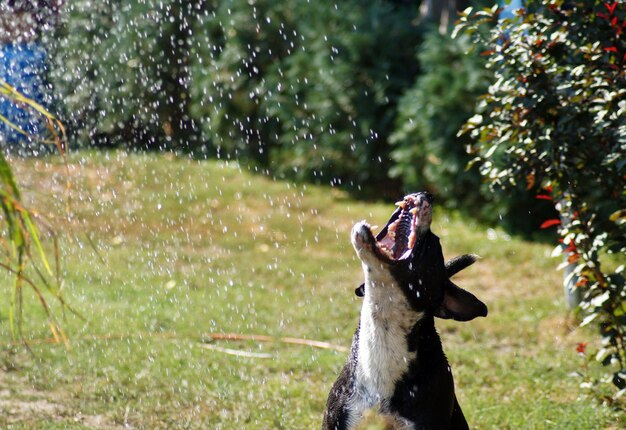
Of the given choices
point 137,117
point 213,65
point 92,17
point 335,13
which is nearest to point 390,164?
point 335,13

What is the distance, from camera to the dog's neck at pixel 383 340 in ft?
12.5

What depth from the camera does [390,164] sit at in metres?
11.9

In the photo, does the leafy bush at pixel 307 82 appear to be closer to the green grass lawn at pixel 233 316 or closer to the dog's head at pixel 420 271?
the green grass lawn at pixel 233 316

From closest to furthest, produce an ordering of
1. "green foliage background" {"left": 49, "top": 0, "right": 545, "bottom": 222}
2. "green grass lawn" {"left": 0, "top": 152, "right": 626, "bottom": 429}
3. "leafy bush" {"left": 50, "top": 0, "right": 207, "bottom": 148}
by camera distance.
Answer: "green grass lawn" {"left": 0, "top": 152, "right": 626, "bottom": 429} → "green foliage background" {"left": 49, "top": 0, "right": 545, "bottom": 222} → "leafy bush" {"left": 50, "top": 0, "right": 207, "bottom": 148}

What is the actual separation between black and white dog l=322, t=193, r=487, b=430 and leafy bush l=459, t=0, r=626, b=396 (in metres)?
1.34

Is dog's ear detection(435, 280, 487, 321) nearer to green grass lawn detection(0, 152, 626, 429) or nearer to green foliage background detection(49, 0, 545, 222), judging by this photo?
green grass lawn detection(0, 152, 626, 429)

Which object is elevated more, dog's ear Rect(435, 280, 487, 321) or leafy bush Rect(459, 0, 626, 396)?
leafy bush Rect(459, 0, 626, 396)

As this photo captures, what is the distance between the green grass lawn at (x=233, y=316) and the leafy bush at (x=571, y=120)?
86 cm

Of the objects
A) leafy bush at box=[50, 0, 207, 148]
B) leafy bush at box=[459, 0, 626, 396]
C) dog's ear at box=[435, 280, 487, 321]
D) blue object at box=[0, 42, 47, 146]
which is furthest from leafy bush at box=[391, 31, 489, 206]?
dog's ear at box=[435, 280, 487, 321]

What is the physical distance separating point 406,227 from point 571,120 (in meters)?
1.49

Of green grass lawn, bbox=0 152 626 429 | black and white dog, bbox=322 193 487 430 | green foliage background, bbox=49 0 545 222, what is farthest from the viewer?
green foliage background, bbox=49 0 545 222

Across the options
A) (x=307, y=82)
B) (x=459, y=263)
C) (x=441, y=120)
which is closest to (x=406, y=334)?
(x=459, y=263)

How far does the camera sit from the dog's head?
374 cm

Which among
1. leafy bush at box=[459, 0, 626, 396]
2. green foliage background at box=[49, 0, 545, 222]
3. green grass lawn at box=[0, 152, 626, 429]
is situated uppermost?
green foliage background at box=[49, 0, 545, 222]
